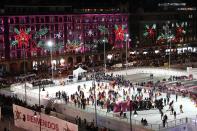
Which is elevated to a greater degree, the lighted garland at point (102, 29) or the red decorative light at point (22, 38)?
the lighted garland at point (102, 29)

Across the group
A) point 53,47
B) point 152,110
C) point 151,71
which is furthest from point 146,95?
point 53,47

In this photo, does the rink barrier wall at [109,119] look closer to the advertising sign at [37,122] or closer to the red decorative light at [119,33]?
the advertising sign at [37,122]

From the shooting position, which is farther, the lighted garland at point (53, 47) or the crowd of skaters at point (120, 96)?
the lighted garland at point (53, 47)

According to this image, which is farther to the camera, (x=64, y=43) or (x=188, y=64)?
(x=64, y=43)

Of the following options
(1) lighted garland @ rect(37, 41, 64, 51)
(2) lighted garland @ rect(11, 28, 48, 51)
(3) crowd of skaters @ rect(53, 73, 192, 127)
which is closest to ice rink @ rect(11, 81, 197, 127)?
(3) crowd of skaters @ rect(53, 73, 192, 127)

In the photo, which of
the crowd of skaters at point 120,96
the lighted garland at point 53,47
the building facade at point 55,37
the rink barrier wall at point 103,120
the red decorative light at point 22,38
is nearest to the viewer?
the rink barrier wall at point 103,120

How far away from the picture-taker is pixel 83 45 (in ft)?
375

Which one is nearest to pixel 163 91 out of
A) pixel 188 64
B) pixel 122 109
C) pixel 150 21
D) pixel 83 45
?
pixel 122 109

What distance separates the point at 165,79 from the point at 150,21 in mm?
63602

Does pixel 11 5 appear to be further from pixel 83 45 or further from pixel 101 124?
pixel 101 124

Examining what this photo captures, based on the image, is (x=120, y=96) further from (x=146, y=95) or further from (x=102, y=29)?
(x=102, y=29)

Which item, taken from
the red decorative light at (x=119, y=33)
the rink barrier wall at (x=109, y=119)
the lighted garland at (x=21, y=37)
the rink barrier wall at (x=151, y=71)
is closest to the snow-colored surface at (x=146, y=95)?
the rink barrier wall at (x=109, y=119)

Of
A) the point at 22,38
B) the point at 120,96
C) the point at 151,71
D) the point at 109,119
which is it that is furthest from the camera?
the point at 22,38

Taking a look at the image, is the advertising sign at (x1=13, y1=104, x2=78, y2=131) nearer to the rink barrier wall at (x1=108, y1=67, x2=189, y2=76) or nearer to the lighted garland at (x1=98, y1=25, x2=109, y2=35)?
the rink barrier wall at (x1=108, y1=67, x2=189, y2=76)
